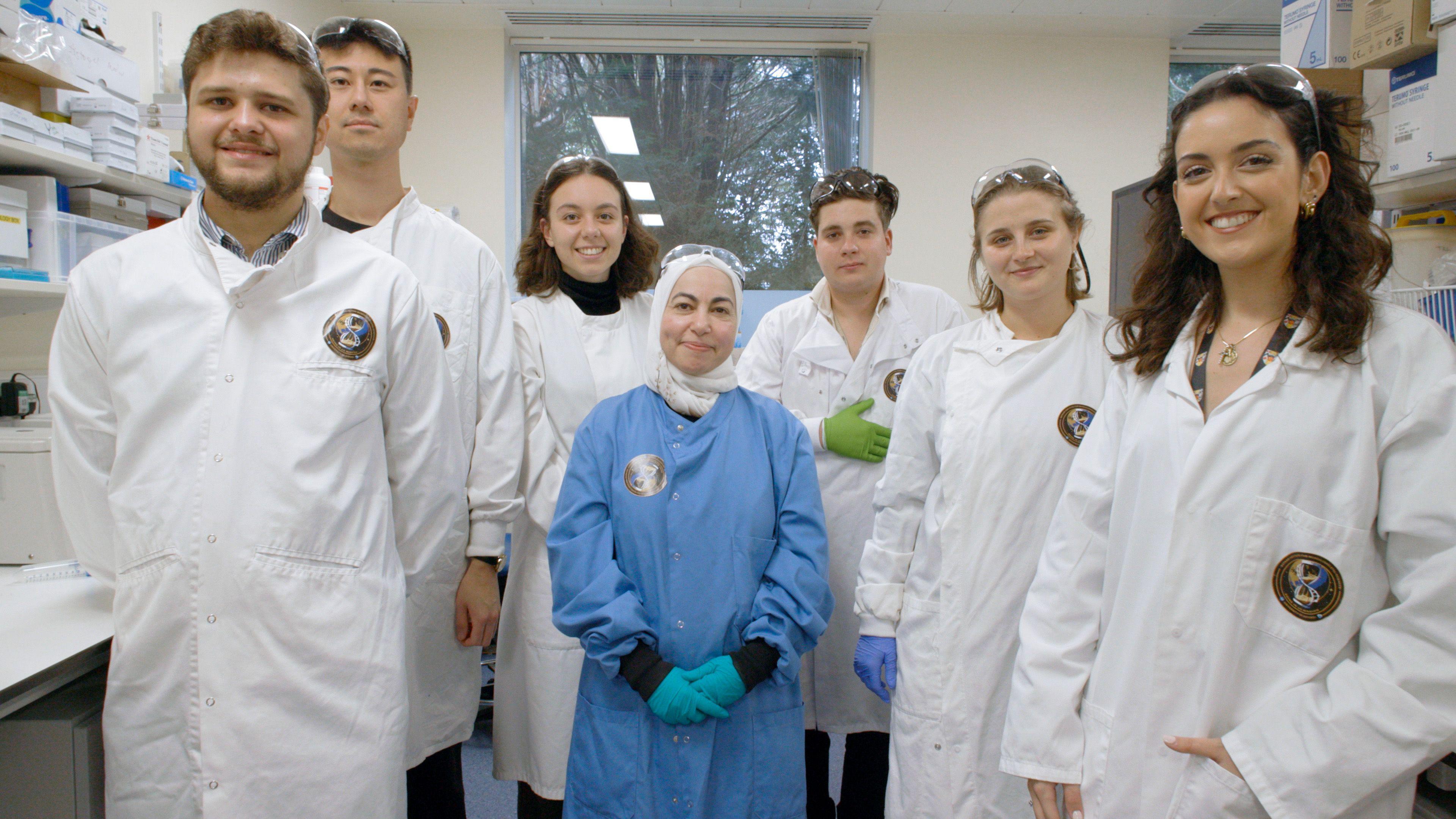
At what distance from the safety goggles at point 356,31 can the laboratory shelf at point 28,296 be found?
82 cm

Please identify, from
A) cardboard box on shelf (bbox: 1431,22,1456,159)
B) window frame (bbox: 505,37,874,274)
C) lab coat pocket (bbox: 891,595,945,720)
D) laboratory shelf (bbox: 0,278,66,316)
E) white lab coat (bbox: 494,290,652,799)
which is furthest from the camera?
window frame (bbox: 505,37,874,274)

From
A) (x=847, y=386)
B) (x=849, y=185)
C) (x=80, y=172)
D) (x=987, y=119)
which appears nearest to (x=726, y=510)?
(x=847, y=386)

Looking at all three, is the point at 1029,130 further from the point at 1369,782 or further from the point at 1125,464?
the point at 1369,782

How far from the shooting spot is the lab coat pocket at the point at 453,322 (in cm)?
158

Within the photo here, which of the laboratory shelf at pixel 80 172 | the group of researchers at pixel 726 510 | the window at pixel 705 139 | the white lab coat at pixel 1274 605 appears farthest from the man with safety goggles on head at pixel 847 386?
the window at pixel 705 139

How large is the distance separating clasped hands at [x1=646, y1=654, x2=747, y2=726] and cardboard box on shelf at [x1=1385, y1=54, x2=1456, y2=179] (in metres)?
1.74

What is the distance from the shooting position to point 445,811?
1.68 metres

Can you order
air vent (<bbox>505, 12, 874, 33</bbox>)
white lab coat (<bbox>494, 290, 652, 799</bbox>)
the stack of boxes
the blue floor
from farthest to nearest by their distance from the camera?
air vent (<bbox>505, 12, 874, 33</bbox>) < the blue floor < the stack of boxes < white lab coat (<bbox>494, 290, 652, 799</bbox>)

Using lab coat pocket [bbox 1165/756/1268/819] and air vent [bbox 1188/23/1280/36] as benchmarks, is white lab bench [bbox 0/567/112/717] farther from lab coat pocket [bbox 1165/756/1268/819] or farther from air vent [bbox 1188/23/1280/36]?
air vent [bbox 1188/23/1280/36]

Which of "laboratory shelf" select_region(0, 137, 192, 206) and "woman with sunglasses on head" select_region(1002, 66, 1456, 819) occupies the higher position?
"laboratory shelf" select_region(0, 137, 192, 206)

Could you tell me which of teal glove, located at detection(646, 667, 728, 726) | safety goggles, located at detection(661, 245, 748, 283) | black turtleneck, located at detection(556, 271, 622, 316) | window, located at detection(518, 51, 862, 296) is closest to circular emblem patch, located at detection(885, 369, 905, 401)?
safety goggles, located at detection(661, 245, 748, 283)

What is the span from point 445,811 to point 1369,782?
5.37ft

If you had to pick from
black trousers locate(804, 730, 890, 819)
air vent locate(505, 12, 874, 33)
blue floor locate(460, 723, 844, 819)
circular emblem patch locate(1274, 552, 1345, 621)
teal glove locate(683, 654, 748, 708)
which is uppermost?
air vent locate(505, 12, 874, 33)

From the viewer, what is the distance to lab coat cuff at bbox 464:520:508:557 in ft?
5.11
